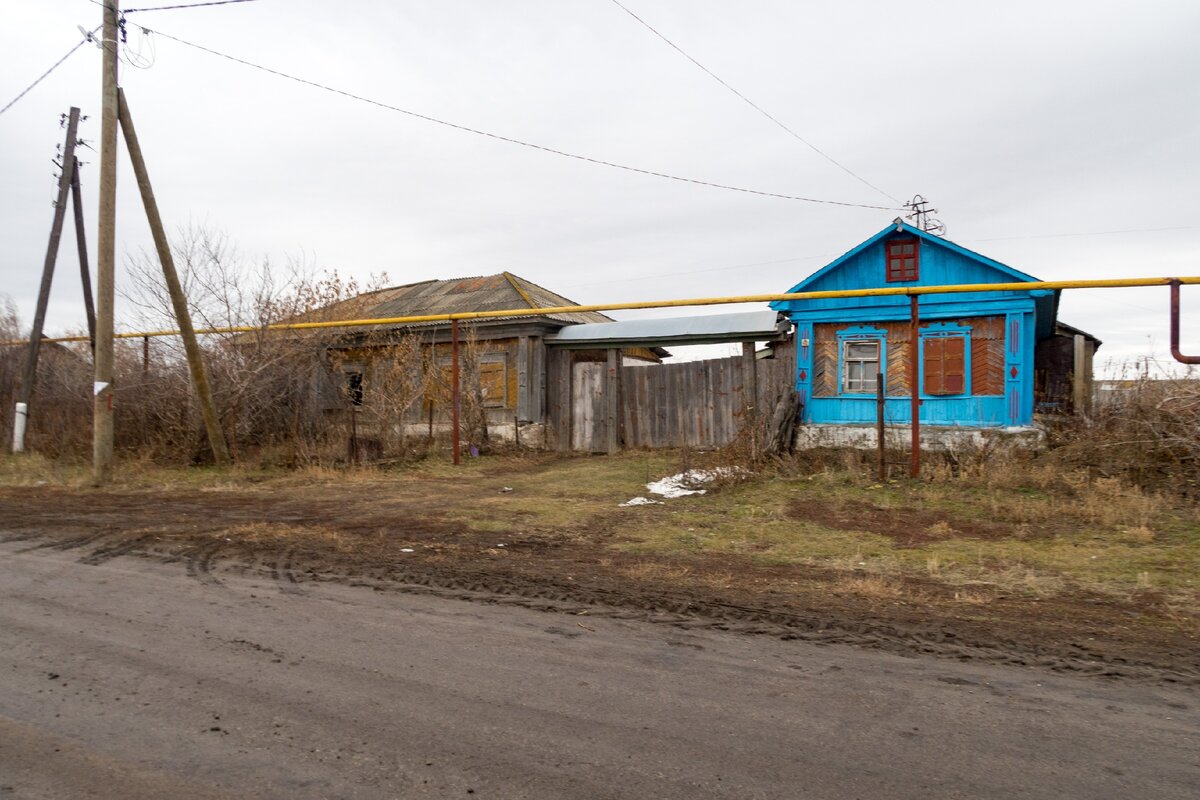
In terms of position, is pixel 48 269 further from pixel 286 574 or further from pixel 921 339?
pixel 921 339

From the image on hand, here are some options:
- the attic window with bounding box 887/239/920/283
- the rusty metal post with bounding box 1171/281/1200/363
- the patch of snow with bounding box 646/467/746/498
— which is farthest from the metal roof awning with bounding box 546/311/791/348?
the rusty metal post with bounding box 1171/281/1200/363

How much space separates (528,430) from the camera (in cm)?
1769

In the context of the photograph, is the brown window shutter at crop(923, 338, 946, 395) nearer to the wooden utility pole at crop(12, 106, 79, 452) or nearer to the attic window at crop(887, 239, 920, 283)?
the attic window at crop(887, 239, 920, 283)

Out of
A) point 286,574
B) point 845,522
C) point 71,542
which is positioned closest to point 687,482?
point 845,522

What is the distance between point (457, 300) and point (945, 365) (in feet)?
41.1

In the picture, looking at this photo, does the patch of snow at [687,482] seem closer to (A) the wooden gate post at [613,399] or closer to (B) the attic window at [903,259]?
(A) the wooden gate post at [613,399]

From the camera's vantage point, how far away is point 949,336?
46.5 feet

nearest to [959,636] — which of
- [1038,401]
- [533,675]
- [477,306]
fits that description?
[533,675]

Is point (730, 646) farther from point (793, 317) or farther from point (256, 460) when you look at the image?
point (256, 460)

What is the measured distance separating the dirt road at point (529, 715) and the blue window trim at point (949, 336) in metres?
10.9

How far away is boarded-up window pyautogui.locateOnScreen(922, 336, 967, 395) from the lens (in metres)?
14.0

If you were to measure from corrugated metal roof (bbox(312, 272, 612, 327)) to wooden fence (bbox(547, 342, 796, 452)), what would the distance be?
1850mm

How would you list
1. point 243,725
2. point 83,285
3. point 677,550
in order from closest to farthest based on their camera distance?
point 243,725, point 677,550, point 83,285

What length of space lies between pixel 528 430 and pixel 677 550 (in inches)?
418
